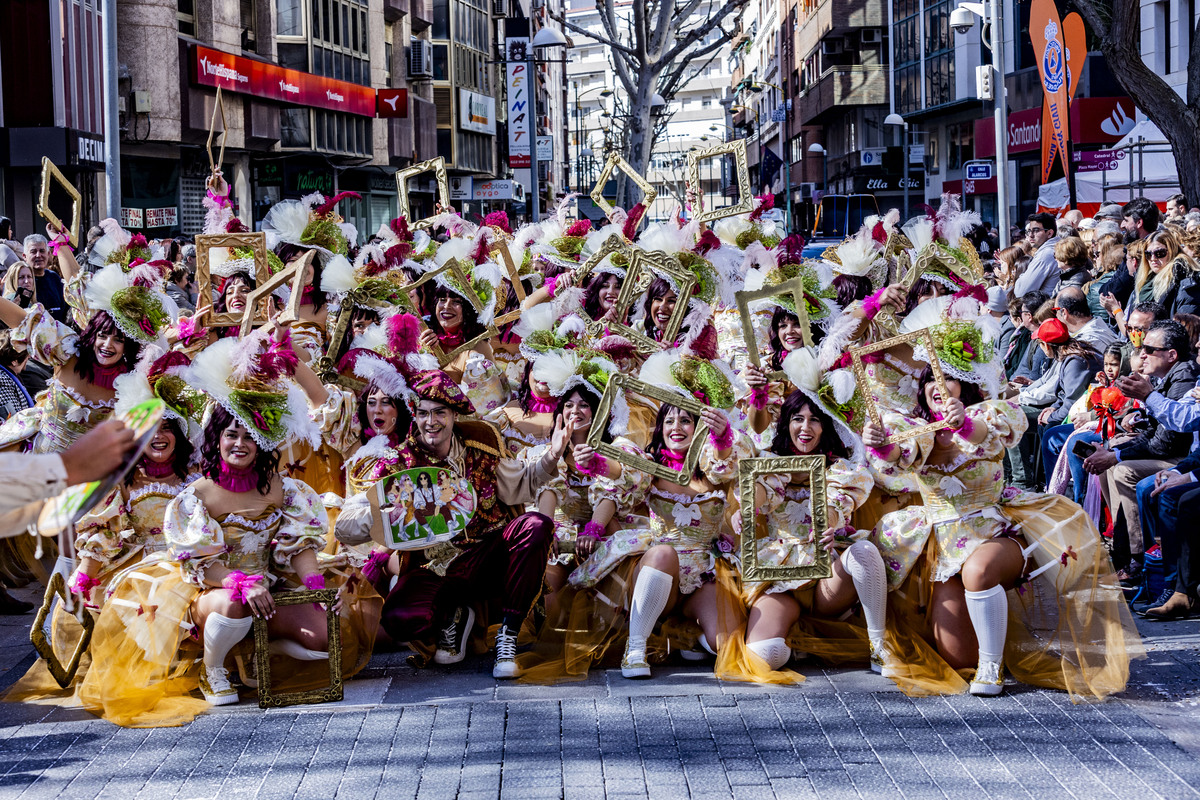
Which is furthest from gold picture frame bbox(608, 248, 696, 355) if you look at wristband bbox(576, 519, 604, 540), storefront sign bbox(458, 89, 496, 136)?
storefront sign bbox(458, 89, 496, 136)

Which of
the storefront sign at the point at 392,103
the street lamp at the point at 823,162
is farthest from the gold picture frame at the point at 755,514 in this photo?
the street lamp at the point at 823,162

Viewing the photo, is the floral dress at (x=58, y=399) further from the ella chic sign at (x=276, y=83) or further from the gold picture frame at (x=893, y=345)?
the ella chic sign at (x=276, y=83)

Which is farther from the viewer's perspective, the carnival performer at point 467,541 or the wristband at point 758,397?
the wristband at point 758,397

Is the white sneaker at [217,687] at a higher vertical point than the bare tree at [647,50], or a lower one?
lower

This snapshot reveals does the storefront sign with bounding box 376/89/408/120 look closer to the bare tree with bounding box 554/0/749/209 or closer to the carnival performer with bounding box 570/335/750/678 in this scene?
the bare tree with bounding box 554/0/749/209

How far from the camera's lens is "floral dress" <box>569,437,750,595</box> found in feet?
18.6

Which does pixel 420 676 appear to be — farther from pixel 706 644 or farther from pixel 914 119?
pixel 914 119

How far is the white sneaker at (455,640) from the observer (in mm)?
5797

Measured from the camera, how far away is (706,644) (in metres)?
5.69

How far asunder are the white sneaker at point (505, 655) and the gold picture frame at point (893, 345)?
5.65 feet

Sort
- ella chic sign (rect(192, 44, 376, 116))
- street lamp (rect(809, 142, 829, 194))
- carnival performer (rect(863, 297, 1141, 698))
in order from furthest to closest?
street lamp (rect(809, 142, 829, 194))
ella chic sign (rect(192, 44, 376, 116))
carnival performer (rect(863, 297, 1141, 698))

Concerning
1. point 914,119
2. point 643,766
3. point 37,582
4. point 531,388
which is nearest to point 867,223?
point 531,388

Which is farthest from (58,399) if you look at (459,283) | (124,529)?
(459,283)

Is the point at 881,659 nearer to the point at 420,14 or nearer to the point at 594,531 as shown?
the point at 594,531
